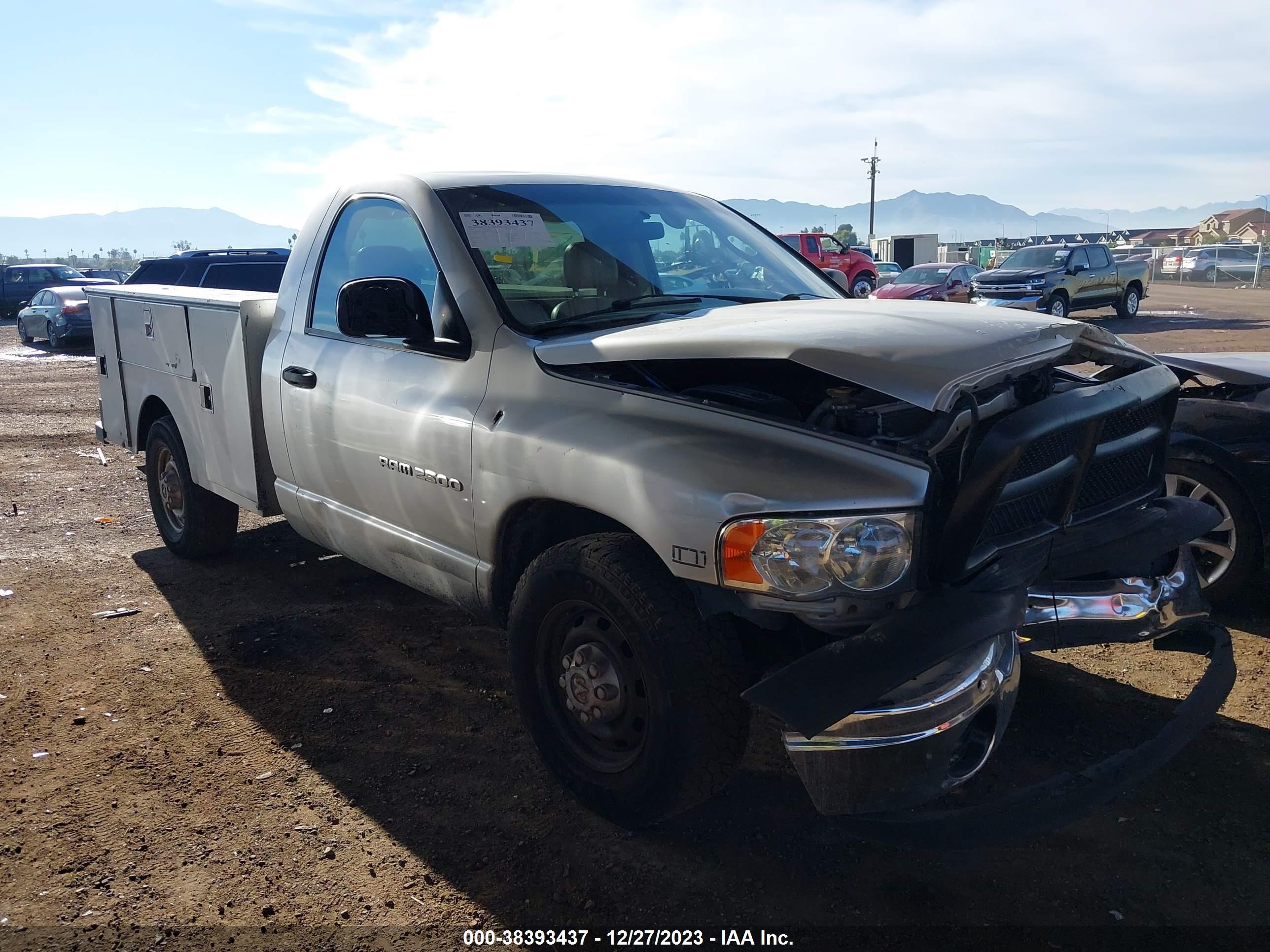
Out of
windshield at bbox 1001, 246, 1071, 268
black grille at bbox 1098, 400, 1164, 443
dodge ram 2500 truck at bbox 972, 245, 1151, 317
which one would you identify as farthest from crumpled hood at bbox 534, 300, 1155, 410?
windshield at bbox 1001, 246, 1071, 268

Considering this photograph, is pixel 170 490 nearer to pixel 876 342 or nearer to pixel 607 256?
pixel 607 256

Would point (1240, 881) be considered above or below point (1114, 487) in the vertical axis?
below

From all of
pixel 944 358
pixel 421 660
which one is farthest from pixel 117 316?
pixel 944 358

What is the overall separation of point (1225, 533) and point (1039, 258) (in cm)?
1954

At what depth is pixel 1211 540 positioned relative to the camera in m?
4.38

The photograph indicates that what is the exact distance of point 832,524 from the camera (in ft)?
7.68

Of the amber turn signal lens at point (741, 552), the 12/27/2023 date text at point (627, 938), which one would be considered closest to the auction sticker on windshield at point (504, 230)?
the amber turn signal lens at point (741, 552)

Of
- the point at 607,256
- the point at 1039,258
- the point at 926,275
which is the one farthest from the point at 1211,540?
the point at 926,275

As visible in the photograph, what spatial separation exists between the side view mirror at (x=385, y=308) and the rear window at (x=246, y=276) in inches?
296

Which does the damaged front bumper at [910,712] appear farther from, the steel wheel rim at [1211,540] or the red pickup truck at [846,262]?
the red pickup truck at [846,262]

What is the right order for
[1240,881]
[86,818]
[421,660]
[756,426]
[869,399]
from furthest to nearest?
[421,660] → [86,818] → [869,399] → [1240,881] → [756,426]

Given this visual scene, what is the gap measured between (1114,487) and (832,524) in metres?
1.27

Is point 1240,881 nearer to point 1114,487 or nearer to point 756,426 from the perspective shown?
point 1114,487

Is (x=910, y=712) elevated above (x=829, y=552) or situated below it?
below
